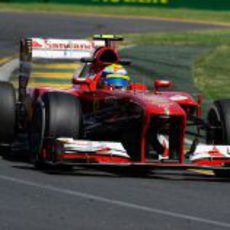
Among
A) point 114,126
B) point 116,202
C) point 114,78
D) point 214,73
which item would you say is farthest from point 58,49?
point 214,73

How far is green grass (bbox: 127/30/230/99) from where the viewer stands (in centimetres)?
2138

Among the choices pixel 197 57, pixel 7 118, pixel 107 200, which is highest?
pixel 7 118

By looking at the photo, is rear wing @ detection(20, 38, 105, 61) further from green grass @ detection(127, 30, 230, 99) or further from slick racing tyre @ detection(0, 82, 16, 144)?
green grass @ detection(127, 30, 230, 99)

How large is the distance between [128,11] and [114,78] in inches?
1382

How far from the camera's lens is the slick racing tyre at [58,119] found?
11.2 meters

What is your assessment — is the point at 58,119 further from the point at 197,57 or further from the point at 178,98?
the point at 197,57

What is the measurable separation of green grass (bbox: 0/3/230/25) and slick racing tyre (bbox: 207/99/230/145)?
104 ft

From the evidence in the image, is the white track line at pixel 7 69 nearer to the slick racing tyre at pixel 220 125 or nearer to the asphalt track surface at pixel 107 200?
the slick racing tyre at pixel 220 125

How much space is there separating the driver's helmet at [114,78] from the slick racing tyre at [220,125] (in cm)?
116

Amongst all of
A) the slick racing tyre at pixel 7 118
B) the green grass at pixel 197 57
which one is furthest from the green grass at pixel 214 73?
the slick racing tyre at pixel 7 118

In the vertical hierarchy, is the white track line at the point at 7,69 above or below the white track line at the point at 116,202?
below

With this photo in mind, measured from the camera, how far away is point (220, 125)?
1181 centimetres

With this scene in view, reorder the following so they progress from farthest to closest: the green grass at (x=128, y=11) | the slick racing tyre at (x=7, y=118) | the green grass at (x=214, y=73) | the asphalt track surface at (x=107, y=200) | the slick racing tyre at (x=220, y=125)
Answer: the green grass at (x=128, y=11) < the green grass at (x=214, y=73) < the slick racing tyre at (x=7, y=118) < the slick racing tyre at (x=220, y=125) < the asphalt track surface at (x=107, y=200)

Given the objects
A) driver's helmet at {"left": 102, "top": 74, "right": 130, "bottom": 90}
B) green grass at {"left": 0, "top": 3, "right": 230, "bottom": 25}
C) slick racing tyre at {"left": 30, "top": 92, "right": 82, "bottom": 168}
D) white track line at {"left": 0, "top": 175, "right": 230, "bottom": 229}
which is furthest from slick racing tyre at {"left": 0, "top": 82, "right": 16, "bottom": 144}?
green grass at {"left": 0, "top": 3, "right": 230, "bottom": 25}
